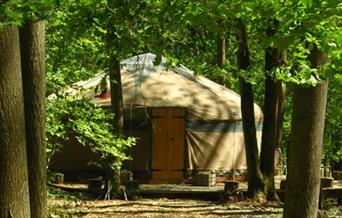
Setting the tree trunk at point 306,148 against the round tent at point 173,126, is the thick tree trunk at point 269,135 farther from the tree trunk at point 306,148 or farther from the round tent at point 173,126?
the tree trunk at point 306,148

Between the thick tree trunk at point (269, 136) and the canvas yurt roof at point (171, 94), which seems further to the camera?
the canvas yurt roof at point (171, 94)

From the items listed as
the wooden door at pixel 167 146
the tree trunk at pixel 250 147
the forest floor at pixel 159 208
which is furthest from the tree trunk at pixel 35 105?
the wooden door at pixel 167 146

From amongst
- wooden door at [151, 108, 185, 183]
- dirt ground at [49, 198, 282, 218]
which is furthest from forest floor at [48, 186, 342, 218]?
wooden door at [151, 108, 185, 183]

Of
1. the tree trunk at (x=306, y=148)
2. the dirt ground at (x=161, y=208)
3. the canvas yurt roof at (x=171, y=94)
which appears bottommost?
the dirt ground at (x=161, y=208)

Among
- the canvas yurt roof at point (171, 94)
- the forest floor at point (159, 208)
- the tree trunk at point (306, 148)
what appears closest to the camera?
the tree trunk at point (306, 148)

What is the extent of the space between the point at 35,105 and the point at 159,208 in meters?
5.27

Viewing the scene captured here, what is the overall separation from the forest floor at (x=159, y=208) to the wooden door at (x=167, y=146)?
2.45 meters

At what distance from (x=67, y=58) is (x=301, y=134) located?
16.1 feet

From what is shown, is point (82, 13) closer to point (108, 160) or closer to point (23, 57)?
point (23, 57)

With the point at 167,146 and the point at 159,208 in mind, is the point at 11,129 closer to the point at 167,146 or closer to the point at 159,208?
the point at 159,208

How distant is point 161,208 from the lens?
33.9 feet

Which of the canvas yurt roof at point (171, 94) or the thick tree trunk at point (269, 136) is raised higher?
the canvas yurt roof at point (171, 94)

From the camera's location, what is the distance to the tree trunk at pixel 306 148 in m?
5.92

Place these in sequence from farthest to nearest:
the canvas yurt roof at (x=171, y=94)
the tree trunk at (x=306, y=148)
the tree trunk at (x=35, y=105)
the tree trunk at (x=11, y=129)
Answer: the canvas yurt roof at (x=171, y=94), the tree trunk at (x=306, y=148), the tree trunk at (x=35, y=105), the tree trunk at (x=11, y=129)
